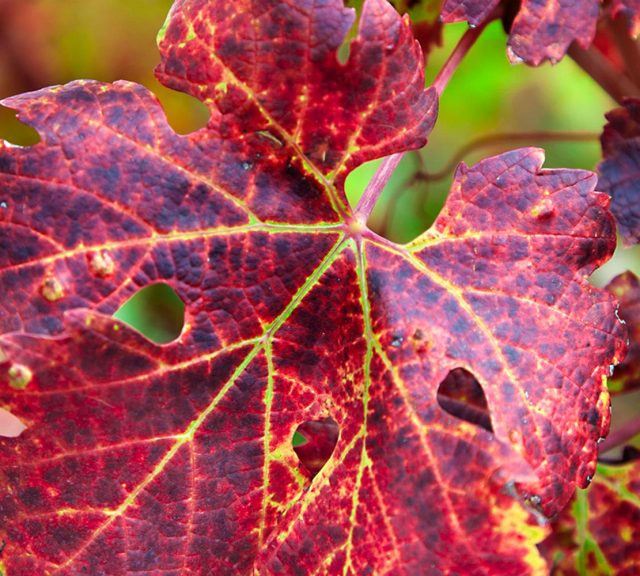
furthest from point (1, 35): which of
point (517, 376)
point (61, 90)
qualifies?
point (517, 376)

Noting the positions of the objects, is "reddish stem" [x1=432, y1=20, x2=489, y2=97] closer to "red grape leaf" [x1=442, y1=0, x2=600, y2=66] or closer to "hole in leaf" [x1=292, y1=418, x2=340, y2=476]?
"red grape leaf" [x1=442, y1=0, x2=600, y2=66]

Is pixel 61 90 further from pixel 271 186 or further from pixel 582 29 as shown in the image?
pixel 582 29

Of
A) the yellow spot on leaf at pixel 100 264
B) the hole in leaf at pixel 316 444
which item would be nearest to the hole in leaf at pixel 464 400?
the hole in leaf at pixel 316 444

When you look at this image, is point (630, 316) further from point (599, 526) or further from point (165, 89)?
point (165, 89)

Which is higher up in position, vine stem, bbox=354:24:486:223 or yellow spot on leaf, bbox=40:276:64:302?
vine stem, bbox=354:24:486:223

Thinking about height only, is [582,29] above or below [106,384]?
above

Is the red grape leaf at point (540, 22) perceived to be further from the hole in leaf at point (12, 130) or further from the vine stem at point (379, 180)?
the hole in leaf at point (12, 130)

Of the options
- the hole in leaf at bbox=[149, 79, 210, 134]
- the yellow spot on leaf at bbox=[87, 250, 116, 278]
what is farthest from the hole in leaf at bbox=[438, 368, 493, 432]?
the hole in leaf at bbox=[149, 79, 210, 134]
